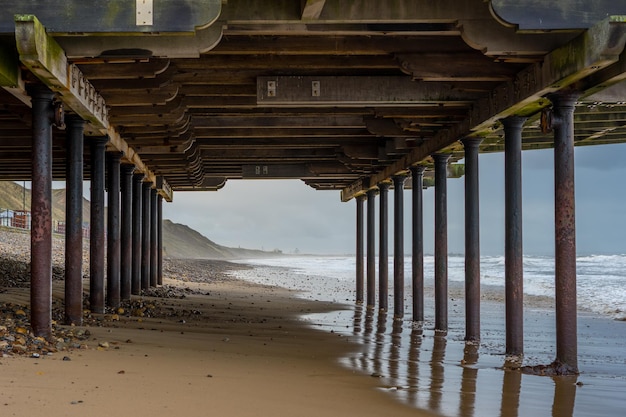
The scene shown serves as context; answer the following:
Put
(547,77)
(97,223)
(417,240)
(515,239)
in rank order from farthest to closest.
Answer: (417,240)
(97,223)
(515,239)
(547,77)

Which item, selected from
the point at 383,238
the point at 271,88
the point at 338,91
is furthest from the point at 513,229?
the point at 383,238

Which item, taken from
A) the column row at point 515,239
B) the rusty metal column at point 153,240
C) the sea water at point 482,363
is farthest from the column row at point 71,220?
the rusty metal column at point 153,240

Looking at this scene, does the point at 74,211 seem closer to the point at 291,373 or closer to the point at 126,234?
the point at 291,373

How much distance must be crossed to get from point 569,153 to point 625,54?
1.33 metres

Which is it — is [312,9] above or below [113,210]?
above

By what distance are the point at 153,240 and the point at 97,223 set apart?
11682 millimetres

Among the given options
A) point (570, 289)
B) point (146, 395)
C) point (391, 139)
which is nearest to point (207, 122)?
point (391, 139)

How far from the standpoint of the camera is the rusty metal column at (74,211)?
10164mm

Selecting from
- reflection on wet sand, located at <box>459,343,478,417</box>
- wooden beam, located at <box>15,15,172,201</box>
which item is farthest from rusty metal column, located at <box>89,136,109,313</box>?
reflection on wet sand, located at <box>459,343,478,417</box>

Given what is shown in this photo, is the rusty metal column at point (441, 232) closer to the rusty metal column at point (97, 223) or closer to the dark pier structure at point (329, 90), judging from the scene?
the dark pier structure at point (329, 90)

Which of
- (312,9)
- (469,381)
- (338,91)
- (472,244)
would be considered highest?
(312,9)

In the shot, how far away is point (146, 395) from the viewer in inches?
225

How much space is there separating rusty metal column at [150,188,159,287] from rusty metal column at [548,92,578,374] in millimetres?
16609

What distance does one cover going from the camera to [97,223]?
12.6 m
